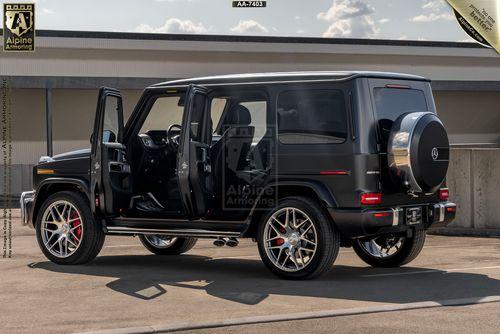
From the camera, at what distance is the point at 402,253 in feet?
36.7

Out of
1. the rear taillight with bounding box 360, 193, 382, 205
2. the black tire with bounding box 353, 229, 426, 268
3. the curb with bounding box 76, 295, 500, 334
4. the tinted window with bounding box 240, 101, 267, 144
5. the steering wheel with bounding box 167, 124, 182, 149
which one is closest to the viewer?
the curb with bounding box 76, 295, 500, 334

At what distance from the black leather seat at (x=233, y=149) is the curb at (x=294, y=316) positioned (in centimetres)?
298

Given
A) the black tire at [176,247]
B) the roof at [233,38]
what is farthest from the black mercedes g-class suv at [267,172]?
the roof at [233,38]

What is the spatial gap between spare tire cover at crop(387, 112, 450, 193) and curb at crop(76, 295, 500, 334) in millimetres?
1685

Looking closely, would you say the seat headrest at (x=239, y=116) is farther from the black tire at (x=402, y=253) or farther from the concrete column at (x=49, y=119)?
the concrete column at (x=49, y=119)

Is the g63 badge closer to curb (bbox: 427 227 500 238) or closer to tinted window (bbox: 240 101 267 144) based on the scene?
curb (bbox: 427 227 500 238)

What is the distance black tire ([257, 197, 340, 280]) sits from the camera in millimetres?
9719

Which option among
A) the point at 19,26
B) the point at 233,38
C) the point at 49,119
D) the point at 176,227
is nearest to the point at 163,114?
the point at 176,227

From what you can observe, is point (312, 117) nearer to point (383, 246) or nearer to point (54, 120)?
point (383, 246)

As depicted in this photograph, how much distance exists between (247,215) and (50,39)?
27562 millimetres

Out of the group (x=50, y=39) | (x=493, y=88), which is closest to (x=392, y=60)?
→ (x=493, y=88)

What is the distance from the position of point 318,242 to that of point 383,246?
1827 millimetres

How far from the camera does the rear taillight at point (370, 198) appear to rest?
31.5ft

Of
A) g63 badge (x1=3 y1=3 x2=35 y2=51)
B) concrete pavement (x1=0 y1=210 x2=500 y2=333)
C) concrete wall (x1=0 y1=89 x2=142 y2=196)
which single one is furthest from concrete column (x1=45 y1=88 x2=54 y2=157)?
concrete pavement (x1=0 y1=210 x2=500 y2=333)
